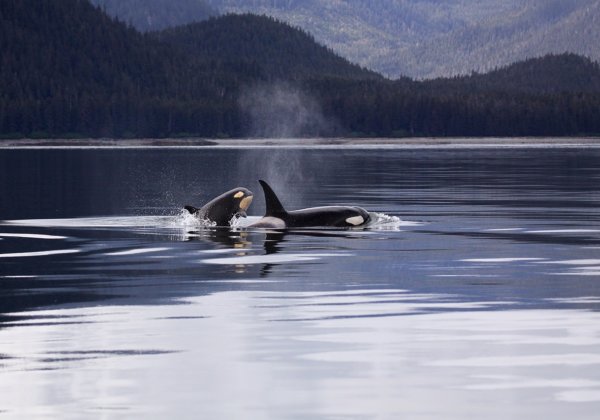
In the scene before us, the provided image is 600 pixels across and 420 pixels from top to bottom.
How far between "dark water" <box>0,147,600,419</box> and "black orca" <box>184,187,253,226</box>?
1.88 feet

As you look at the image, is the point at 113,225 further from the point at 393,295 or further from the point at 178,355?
the point at 178,355

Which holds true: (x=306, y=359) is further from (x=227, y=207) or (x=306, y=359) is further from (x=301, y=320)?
(x=227, y=207)

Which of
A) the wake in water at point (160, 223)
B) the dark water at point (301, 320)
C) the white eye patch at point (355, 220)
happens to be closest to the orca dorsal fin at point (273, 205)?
the wake in water at point (160, 223)

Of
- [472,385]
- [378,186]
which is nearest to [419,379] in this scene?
[472,385]

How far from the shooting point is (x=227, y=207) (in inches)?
1695

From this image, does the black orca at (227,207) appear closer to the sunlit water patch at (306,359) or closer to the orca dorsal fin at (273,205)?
the orca dorsal fin at (273,205)

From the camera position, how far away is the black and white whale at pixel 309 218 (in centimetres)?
4194

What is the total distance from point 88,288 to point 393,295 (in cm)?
564

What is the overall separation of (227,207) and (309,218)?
2.53 metres

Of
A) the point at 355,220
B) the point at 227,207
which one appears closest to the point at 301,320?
the point at 355,220

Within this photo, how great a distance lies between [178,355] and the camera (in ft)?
63.1

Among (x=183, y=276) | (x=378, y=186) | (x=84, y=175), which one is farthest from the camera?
(x=84, y=175)

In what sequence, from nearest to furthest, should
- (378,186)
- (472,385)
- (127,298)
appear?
(472,385) < (127,298) < (378,186)

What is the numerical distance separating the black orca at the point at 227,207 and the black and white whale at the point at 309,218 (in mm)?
741
